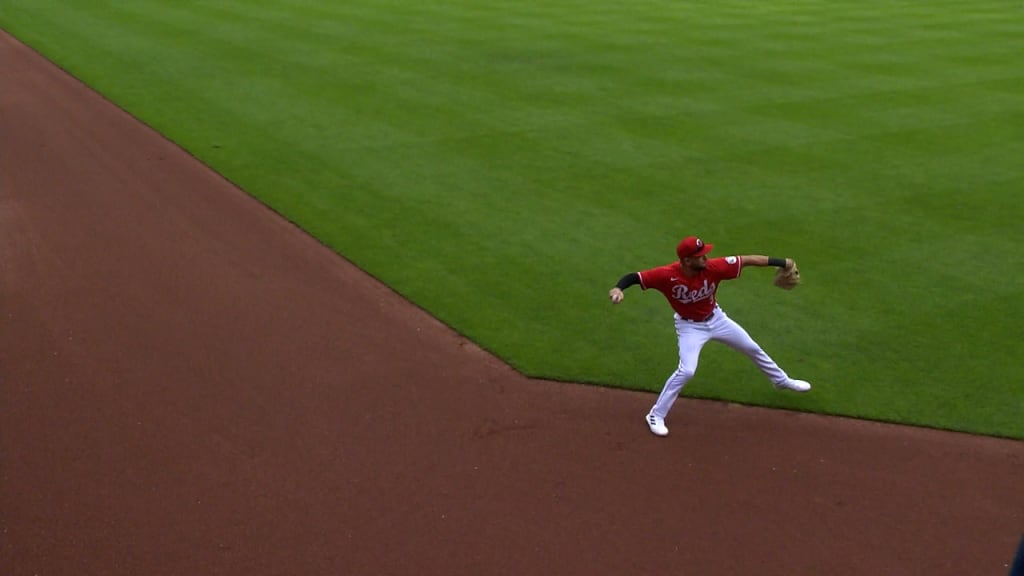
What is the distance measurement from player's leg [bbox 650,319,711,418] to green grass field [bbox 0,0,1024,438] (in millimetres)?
866

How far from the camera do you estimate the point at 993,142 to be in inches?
642

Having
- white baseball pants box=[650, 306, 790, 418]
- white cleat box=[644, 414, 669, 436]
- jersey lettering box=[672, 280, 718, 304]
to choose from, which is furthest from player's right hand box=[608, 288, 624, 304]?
white cleat box=[644, 414, 669, 436]

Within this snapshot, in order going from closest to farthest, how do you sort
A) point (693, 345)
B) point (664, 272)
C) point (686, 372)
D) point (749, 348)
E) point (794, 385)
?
point (664, 272)
point (686, 372)
point (693, 345)
point (749, 348)
point (794, 385)

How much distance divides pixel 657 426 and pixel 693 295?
3.58ft

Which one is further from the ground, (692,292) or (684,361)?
(692,292)

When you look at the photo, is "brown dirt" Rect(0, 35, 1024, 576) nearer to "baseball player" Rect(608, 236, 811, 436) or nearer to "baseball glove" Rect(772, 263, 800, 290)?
"baseball player" Rect(608, 236, 811, 436)

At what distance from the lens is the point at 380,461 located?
774 centimetres

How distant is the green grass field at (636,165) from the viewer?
976cm

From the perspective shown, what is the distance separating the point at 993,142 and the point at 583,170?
6827mm

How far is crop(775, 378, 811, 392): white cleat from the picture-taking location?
8.69 meters

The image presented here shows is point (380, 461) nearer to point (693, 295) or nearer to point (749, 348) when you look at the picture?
point (693, 295)

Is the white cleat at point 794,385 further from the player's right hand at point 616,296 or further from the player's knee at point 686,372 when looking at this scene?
the player's right hand at point 616,296

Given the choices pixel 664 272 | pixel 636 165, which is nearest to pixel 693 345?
pixel 664 272

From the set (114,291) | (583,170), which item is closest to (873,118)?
(583,170)
